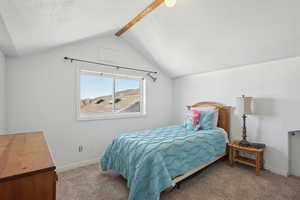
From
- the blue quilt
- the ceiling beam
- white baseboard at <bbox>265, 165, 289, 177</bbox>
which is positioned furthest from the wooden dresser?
white baseboard at <bbox>265, 165, 289, 177</bbox>

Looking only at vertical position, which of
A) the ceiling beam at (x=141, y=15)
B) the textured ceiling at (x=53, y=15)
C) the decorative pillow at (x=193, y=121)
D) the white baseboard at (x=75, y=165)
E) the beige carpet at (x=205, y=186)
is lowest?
the beige carpet at (x=205, y=186)

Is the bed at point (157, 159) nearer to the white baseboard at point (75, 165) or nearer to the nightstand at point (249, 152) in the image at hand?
the nightstand at point (249, 152)

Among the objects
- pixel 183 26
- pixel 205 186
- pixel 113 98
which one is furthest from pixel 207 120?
pixel 113 98

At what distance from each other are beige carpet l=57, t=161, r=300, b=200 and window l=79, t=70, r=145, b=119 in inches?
44.8

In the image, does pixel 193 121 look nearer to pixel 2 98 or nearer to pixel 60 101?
pixel 60 101

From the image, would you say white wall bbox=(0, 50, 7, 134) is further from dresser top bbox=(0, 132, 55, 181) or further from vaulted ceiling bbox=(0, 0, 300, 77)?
dresser top bbox=(0, 132, 55, 181)

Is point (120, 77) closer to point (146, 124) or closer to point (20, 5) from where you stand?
point (146, 124)

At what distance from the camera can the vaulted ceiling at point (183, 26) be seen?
1.41 m

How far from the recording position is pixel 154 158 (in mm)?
1728

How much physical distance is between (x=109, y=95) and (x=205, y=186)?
249 cm

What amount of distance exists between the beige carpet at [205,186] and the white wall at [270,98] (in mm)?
482

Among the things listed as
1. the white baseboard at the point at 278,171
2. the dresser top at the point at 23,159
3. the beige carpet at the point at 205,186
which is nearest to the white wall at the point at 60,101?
the beige carpet at the point at 205,186

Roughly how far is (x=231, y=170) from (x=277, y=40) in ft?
7.23

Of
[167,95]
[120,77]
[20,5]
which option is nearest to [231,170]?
[167,95]
